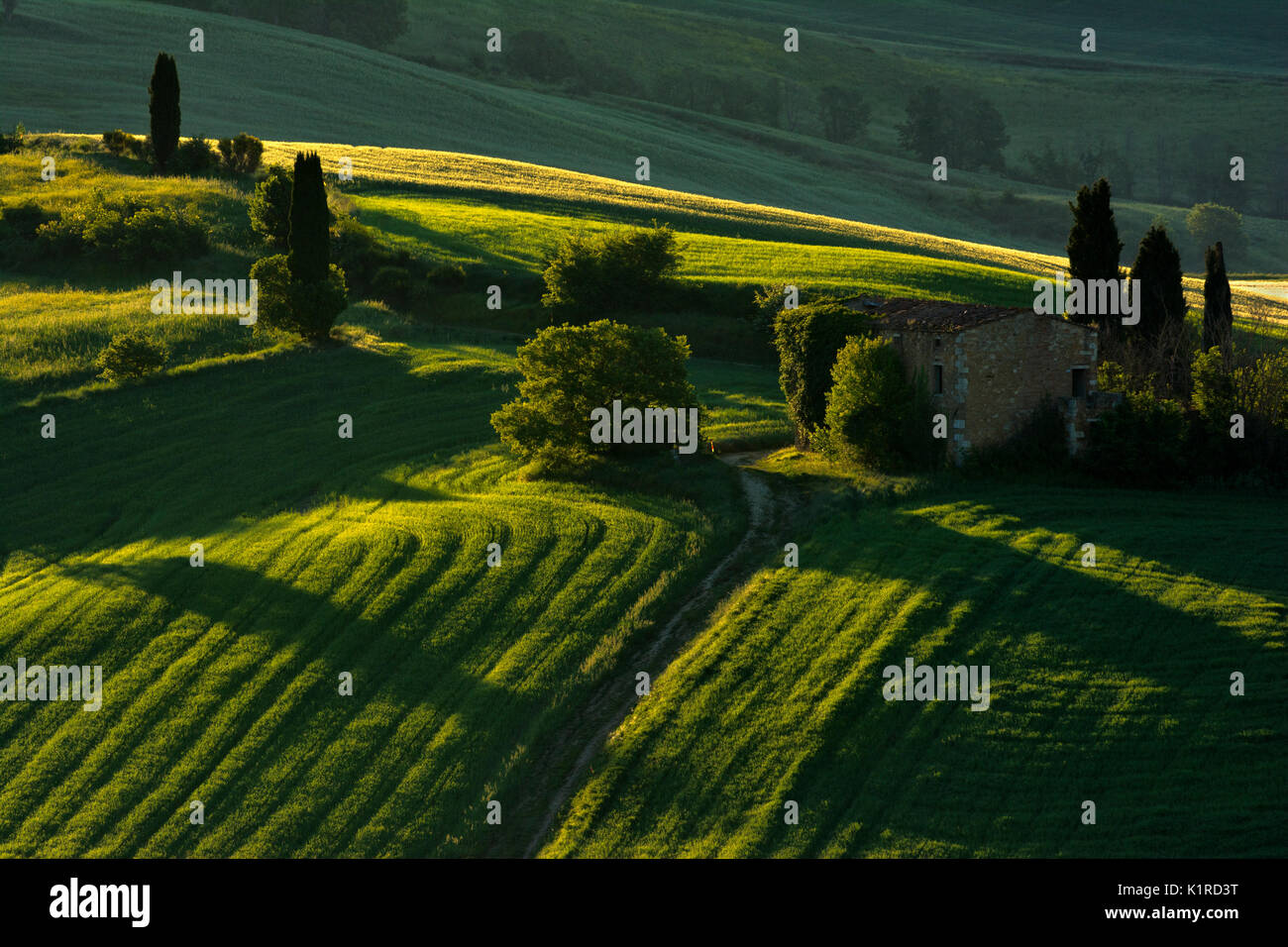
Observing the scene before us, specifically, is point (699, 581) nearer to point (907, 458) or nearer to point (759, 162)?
point (907, 458)

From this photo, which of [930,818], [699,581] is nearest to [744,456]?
[699,581]

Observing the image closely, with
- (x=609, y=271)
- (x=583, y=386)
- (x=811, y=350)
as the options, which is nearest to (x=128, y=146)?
(x=609, y=271)

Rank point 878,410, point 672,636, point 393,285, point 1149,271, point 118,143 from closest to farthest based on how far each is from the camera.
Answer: point 672,636 → point 878,410 → point 1149,271 → point 393,285 → point 118,143

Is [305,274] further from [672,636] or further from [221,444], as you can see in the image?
[672,636]

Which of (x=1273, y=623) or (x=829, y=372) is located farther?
(x=829, y=372)

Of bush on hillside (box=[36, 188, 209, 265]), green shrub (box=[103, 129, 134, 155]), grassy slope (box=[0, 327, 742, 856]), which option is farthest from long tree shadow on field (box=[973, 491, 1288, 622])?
green shrub (box=[103, 129, 134, 155])

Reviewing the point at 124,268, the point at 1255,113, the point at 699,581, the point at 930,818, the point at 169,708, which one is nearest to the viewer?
the point at 930,818

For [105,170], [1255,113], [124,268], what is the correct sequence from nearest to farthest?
[124,268] < [105,170] < [1255,113]

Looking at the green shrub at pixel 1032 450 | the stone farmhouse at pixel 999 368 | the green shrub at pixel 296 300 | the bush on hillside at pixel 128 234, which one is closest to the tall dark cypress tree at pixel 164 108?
the bush on hillside at pixel 128 234
